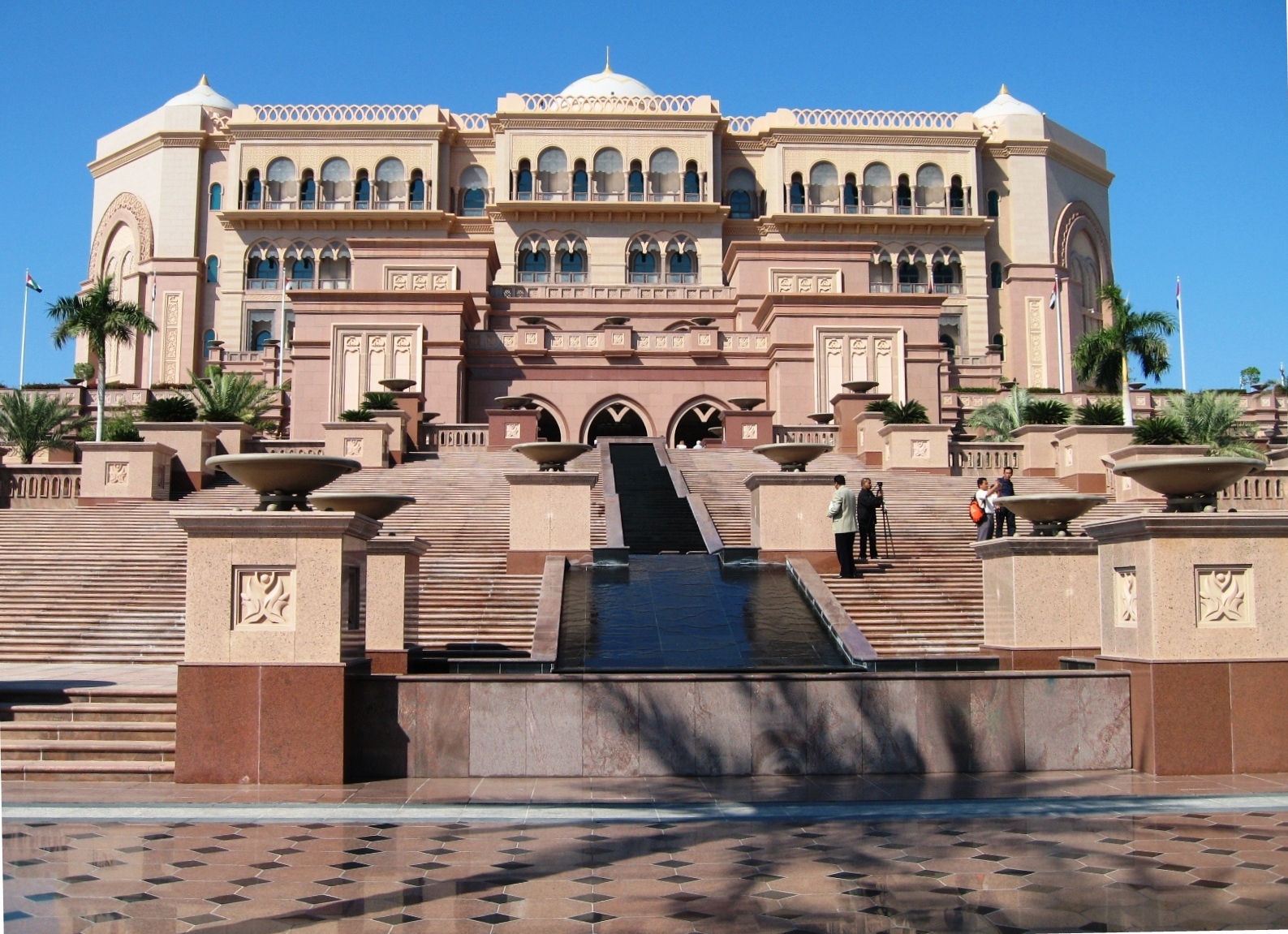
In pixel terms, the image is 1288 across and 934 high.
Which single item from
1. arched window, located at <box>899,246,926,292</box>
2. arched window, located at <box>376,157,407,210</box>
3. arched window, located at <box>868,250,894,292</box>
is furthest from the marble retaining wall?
arched window, located at <box>376,157,407,210</box>

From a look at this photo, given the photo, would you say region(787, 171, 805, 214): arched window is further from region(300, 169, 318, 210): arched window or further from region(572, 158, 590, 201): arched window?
region(300, 169, 318, 210): arched window

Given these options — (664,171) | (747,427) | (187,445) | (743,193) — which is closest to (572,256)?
(664,171)

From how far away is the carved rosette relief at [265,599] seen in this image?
35.8 ft

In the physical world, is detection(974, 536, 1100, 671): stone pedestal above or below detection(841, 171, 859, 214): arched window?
below

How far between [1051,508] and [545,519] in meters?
8.02

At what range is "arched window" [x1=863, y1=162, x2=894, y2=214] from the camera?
6297cm

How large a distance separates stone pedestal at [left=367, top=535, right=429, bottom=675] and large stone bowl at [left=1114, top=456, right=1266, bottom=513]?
7.45m

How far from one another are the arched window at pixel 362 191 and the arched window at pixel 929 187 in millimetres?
27686

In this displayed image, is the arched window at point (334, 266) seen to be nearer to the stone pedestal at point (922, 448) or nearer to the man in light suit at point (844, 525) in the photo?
the stone pedestal at point (922, 448)

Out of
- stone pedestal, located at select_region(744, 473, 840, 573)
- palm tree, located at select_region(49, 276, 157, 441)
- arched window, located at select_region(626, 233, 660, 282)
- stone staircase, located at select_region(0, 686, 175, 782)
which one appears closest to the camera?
stone staircase, located at select_region(0, 686, 175, 782)

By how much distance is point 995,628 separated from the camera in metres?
14.3

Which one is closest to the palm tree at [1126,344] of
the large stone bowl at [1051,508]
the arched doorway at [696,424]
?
the arched doorway at [696,424]

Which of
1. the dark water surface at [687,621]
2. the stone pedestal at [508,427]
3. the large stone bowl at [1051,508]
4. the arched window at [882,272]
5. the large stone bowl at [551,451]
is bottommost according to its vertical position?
the dark water surface at [687,621]

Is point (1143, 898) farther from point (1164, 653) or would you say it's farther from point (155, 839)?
point (155, 839)
